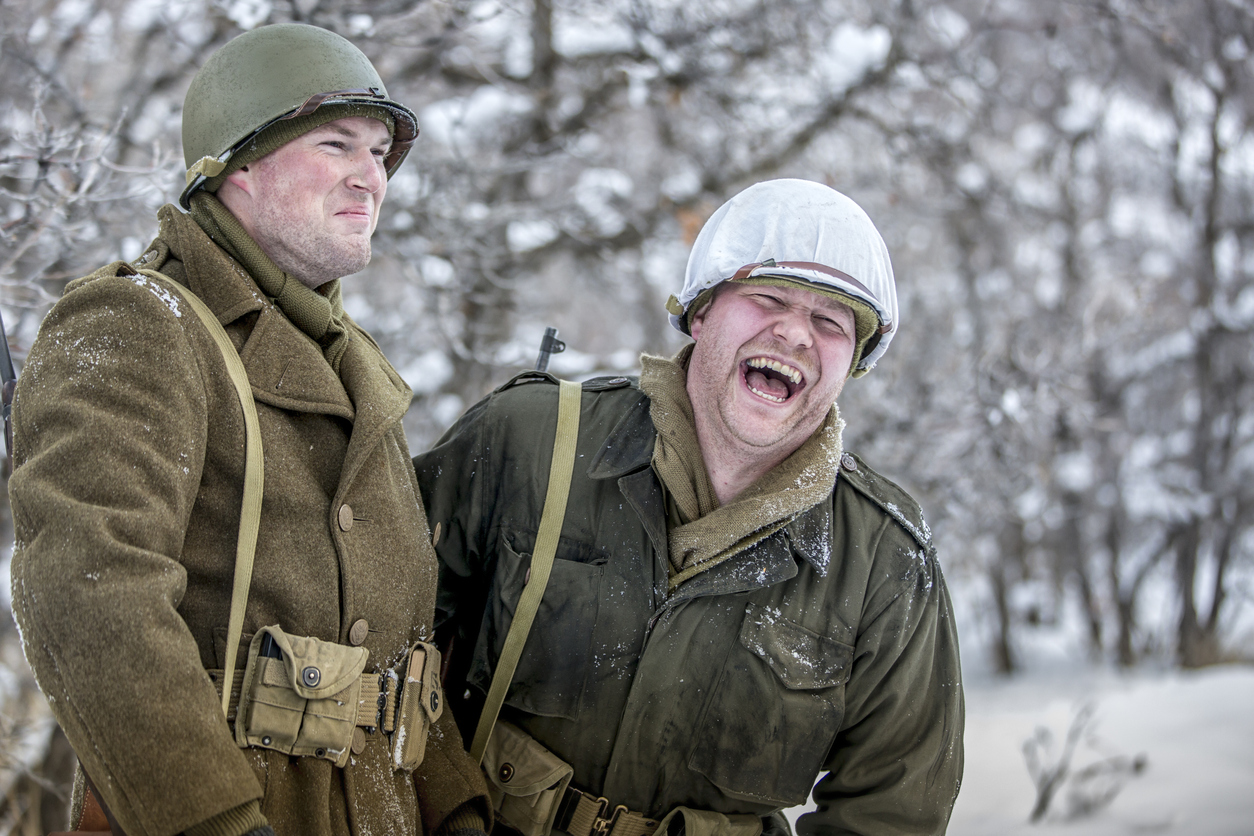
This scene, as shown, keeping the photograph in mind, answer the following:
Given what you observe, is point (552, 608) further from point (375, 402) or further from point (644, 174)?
point (644, 174)

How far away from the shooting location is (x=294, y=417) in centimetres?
192

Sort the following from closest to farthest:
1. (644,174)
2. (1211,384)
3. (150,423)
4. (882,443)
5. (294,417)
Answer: (150,423) → (294,417) → (882,443) → (644,174) → (1211,384)

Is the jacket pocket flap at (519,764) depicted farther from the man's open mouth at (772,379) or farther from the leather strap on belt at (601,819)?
the man's open mouth at (772,379)

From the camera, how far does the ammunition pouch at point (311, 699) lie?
1.72 metres

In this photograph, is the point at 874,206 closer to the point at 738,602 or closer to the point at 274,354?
the point at 738,602

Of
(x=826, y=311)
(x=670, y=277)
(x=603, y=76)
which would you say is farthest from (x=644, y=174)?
(x=826, y=311)

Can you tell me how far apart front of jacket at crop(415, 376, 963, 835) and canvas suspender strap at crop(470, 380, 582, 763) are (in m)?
0.03

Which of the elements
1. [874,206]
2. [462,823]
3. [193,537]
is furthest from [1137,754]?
[193,537]

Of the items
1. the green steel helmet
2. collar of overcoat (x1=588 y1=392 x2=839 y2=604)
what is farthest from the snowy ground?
the green steel helmet

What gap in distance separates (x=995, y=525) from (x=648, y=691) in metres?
6.37

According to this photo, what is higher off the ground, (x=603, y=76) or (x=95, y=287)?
(x=603, y=76)

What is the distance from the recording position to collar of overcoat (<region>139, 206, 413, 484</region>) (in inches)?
72.8

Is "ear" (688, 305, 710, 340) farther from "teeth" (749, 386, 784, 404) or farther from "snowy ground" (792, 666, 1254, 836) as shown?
"snowy ground" (792, 666, 1254, 836)

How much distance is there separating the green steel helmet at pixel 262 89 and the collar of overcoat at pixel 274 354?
0.17m
